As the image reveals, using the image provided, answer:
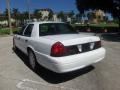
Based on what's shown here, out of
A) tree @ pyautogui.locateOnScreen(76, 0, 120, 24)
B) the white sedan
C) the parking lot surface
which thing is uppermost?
tree @ pyautogui.locateOnScreen(76, 0, 120, 24)

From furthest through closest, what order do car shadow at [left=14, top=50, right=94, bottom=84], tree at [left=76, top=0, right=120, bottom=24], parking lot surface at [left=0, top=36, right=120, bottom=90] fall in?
1. tree at [left=76, top=0, right=120, bottom=24]
2. car shadow at [left=14, top=50, right=94, bottom=84]
3. parking lot surface at [left=0, top=36, right=120, bottom=90]

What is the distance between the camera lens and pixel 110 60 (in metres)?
8.05

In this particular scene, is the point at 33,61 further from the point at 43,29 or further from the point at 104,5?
the point at 104,5

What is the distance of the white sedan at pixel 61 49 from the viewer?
5.42m

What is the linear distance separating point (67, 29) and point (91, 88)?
2513 millimetres

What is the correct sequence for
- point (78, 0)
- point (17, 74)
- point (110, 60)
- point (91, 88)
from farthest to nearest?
point (78, 0) < point (110, 60) < point (17, 74) < point (91, 88)

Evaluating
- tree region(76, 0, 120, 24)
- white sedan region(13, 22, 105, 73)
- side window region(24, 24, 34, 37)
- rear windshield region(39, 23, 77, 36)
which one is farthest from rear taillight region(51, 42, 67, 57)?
tree region(76, 0, 120, 24)

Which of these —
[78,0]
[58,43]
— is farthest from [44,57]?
[78,0]

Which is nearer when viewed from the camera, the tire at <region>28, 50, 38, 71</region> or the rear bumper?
the rear bumper

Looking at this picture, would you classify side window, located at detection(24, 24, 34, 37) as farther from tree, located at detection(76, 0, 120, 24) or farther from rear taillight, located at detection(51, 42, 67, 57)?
tree, located at detection(76, 0, 120, 24)

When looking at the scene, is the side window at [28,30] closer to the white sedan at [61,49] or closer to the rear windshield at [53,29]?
the white sedan at [61,49]

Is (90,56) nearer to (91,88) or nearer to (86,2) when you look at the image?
(91,88)

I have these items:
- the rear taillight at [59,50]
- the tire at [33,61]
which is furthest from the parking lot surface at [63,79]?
the rear taillight at [59,50]

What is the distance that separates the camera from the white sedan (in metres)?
5.42
